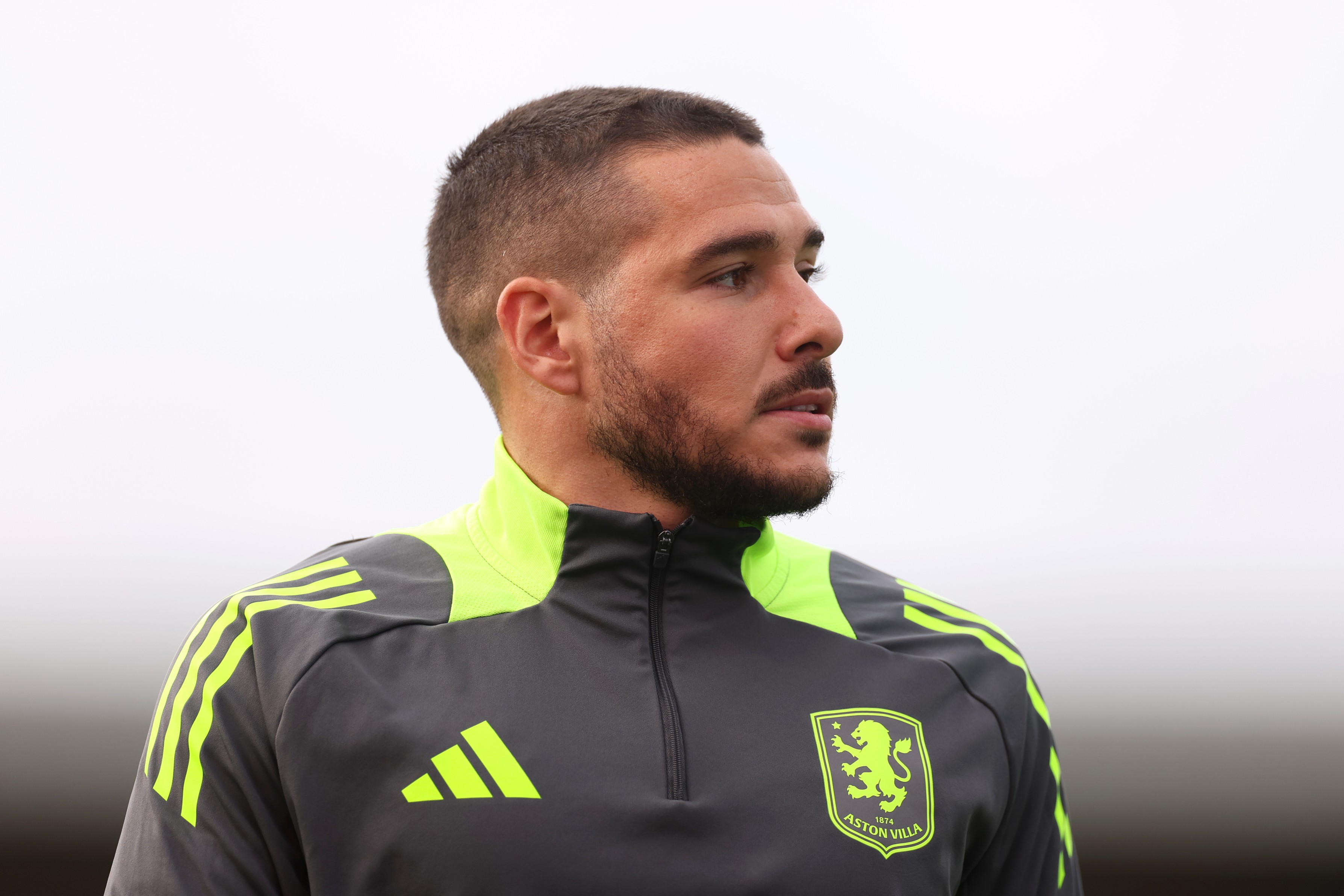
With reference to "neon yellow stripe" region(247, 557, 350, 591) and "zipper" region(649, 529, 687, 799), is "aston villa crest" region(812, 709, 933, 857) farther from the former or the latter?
"neon yellow stripe" region(247, 557, 350, 591)

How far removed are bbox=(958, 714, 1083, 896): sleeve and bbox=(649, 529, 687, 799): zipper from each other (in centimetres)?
42

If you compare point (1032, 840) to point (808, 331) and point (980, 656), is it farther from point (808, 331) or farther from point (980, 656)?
point (808, 331)

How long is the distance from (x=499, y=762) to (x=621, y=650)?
0.19 metres

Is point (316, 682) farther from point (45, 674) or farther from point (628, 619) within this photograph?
point (45, 674)

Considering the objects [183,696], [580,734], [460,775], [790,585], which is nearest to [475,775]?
[460,775]

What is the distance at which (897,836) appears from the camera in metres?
1.11

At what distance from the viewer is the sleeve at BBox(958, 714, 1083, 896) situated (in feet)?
4.05

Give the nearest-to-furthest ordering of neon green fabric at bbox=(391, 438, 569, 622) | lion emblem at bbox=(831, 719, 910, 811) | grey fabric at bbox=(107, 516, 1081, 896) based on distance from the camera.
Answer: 1. grey fabric at bbox=(107, 516, 1081, 896)
2. lion emblem at bbox=(831, 719, 910, 811)
3. neon green fabric at bbox=(391, 438, 569, 622)

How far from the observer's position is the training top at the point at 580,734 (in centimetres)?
103

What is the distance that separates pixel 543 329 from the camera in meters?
1.37

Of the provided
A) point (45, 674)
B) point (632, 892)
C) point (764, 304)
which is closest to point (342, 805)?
point (632, 892)

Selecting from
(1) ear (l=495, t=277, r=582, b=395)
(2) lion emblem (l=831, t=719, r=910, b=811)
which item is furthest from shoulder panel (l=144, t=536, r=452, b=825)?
(2) lion emblem (l=831, t=719, r=910, b=811)

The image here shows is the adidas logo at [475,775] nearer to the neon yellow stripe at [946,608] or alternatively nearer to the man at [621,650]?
the man at [621,650]

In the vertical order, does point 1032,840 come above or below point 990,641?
below
